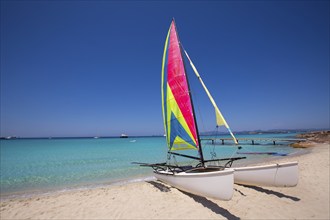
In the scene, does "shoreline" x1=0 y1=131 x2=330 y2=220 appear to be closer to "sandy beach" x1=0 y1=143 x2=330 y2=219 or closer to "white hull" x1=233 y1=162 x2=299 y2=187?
"sandy beach" x1=0 y1=143 x2=330 y2=219

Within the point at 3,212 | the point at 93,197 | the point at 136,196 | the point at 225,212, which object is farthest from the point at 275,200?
the point at 3,212

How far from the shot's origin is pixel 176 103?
930 cm

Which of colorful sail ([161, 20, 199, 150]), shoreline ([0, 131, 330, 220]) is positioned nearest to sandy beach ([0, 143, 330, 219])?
shoreline ([0, 131, 330, 220])

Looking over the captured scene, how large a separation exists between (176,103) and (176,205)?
4.62 meters

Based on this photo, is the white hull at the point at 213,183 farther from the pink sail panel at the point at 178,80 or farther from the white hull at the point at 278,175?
the white hull at the point at 278,175

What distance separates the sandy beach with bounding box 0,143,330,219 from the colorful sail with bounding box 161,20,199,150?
2.51m

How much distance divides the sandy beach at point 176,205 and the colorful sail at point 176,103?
251cm

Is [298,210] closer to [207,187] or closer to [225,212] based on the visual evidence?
[225,212]

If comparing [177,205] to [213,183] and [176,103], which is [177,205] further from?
[176,103]

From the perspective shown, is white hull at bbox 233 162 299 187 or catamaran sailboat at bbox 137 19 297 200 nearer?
catamaran sailboat at bbox 137 19 297 200

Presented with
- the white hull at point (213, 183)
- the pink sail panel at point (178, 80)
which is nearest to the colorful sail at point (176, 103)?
the pink sail panel at point (178, 80)

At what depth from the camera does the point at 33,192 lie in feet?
34.8

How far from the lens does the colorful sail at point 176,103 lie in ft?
28.2

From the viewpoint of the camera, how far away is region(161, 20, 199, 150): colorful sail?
861cm
